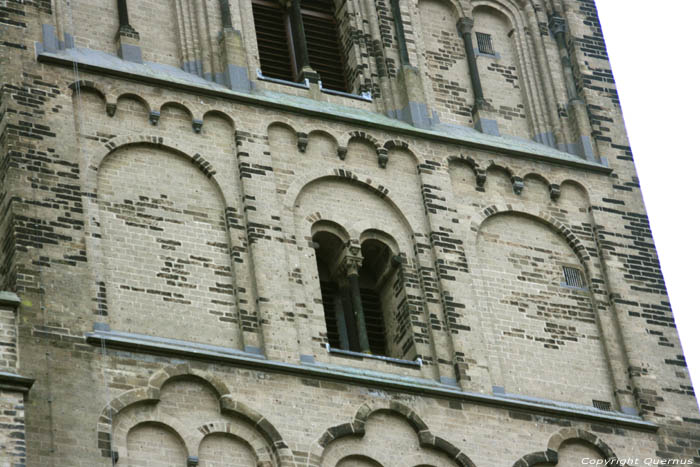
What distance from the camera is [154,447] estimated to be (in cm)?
2664

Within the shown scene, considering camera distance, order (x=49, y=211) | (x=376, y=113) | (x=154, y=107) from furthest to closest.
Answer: (x=376, y=113) → (x=154, y=107) → (x=49, y=211)

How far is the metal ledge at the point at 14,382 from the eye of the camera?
24.8m

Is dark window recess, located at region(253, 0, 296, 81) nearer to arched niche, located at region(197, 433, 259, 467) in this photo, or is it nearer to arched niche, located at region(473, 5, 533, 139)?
arched niche, located at region(473, 5, 533, 139)

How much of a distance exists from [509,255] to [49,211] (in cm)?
675

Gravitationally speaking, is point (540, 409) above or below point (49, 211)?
below

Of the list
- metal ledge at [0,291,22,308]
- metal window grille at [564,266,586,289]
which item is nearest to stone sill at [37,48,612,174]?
metal window grille at [564,266,586,289]

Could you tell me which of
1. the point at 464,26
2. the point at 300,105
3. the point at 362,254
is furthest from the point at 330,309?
the point at 464,26

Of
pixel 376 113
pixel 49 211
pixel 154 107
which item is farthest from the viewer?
pixel 376 113

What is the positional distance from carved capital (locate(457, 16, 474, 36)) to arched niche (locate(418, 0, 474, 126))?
0.08 meters

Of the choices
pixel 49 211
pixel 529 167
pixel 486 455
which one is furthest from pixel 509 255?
pixel 49 211

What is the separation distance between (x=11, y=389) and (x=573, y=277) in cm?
971

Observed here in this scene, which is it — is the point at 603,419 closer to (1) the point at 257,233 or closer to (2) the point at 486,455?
(2) the point at 486,455

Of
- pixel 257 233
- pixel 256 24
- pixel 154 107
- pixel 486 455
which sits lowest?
pixel 486 455

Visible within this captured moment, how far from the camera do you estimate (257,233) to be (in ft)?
96.3
